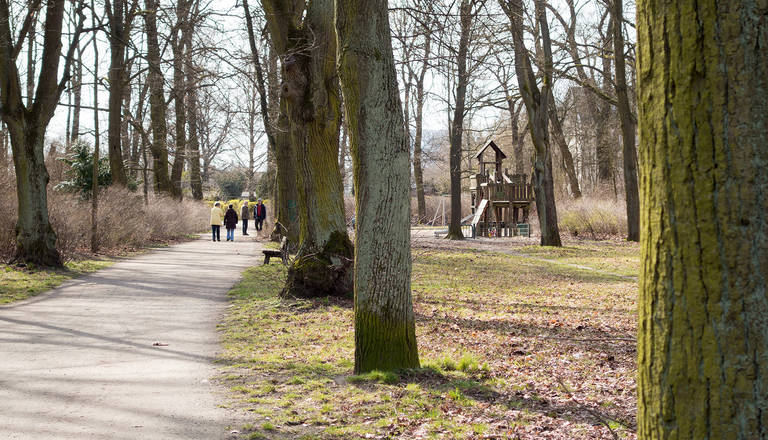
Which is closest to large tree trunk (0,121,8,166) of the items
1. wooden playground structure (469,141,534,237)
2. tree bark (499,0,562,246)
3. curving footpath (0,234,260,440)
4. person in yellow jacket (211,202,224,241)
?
curving footpath (0,234,260,440)

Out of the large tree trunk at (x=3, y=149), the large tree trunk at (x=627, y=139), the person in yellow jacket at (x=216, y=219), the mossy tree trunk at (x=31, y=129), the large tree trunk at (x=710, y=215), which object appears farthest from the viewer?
the person in yellow jacket at (x=216, y=219)

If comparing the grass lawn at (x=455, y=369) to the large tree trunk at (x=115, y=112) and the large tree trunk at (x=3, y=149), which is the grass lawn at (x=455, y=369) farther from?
the large tree trunk at (x=115, y=112)

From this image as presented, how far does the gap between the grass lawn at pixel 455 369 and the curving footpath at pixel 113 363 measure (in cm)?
38

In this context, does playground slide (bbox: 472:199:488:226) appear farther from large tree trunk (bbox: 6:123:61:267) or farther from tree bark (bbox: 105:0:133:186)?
large tree trunk (bbox: 6:123:61:267)

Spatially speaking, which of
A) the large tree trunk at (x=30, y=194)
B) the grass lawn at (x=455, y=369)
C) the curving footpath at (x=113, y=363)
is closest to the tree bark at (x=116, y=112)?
the large tree trunk at (x=30, y=194)

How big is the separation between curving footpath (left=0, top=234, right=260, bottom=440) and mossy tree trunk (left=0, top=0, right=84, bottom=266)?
2.07 meters

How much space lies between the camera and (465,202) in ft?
164

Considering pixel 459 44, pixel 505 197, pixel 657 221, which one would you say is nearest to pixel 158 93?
pixel 505 197

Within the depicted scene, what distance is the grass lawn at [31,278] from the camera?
11.6m

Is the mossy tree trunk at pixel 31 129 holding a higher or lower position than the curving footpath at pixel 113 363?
higher

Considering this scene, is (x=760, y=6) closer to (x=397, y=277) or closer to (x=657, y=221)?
(x=657, y=221)

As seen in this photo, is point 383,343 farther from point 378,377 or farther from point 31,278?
point 31,278

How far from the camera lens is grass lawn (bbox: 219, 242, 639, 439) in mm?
4895

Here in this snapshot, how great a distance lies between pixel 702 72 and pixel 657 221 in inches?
20.9
